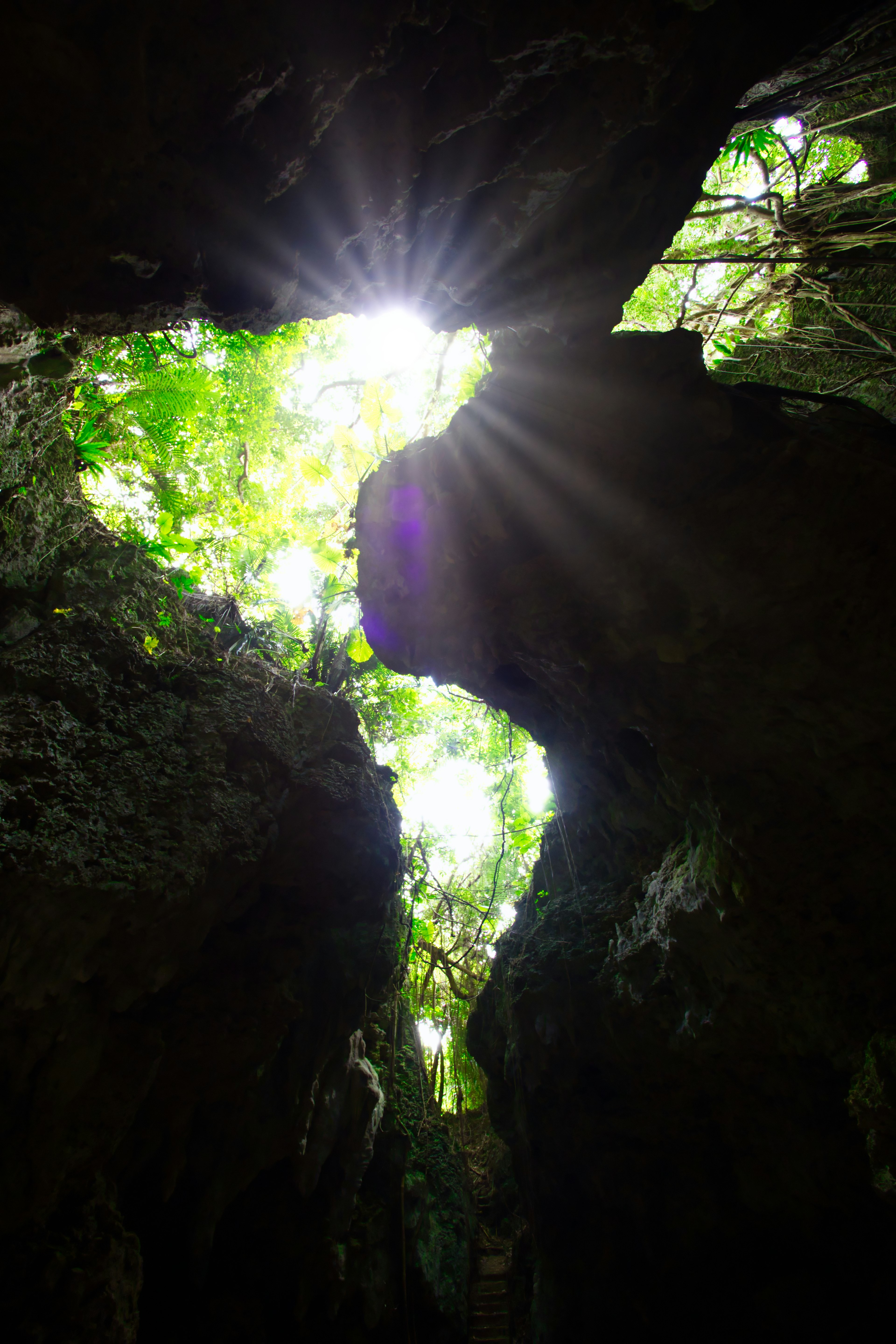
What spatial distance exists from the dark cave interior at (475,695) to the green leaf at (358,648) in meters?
1.27

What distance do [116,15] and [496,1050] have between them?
31.5ft

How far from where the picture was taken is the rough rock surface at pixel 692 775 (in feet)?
11.8

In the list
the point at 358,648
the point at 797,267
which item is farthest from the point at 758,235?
the point at 358,648

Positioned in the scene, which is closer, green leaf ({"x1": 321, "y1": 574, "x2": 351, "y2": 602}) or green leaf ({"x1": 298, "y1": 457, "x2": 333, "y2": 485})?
green leaf ({"x1": 298, "y1": 457, "x2": 333, "y2": 485})

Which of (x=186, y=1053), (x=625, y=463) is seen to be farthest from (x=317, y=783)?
(x=625, y=463)

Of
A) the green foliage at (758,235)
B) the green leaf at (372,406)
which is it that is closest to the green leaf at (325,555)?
Result: the green leaf at (372,406)

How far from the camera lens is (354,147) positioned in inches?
105

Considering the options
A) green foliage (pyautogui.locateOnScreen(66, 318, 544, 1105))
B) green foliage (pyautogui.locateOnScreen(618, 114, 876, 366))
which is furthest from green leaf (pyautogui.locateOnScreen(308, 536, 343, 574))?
green foliage (pyautogui.locateOnScreen(618, 114, 876, 366))

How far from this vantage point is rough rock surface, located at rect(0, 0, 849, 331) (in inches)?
80.8

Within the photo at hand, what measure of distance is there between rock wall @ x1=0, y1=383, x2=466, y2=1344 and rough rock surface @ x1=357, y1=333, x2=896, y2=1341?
194 centimetres

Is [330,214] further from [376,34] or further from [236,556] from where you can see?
[236,556]

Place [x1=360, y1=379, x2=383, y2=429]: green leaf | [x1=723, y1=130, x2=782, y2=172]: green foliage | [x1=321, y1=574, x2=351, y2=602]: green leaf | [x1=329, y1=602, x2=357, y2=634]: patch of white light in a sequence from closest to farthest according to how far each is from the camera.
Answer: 1. [x1=723, y1=130, x2=782, y2=172]: green foliage
2. [x1=360, y1=379, x2=383, y2=429]: green leaf
3. [x1=321, y1=574, x2=351, y2=602]: green leaf
4. [x1=329, y1=602, x2=357, y2=634]: patch of white light

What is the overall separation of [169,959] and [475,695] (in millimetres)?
4088

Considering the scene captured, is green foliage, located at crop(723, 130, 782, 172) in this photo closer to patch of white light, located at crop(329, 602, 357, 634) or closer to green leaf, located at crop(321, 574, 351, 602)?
green leaf, located at crop(321, 574, 351, 602)
